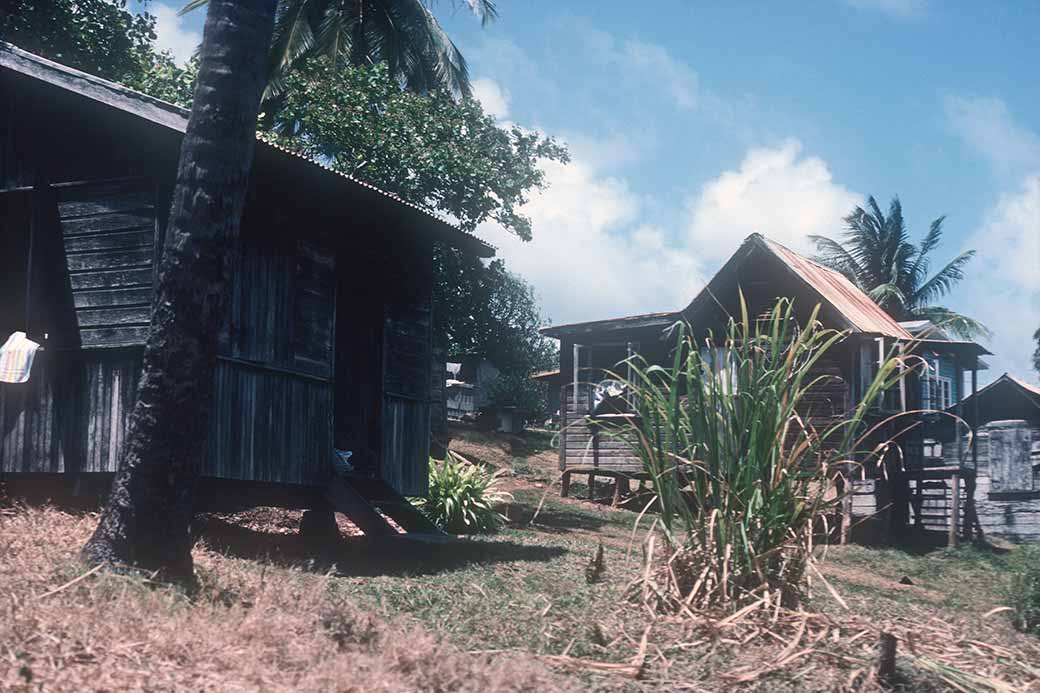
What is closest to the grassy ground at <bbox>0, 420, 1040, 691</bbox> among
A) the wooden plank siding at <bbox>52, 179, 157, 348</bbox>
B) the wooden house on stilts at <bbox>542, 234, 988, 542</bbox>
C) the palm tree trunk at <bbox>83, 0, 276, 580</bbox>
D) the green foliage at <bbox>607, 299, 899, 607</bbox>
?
the green foliage at <bbox>607, 299, 899, 607</bbox>

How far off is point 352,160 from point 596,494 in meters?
9.30

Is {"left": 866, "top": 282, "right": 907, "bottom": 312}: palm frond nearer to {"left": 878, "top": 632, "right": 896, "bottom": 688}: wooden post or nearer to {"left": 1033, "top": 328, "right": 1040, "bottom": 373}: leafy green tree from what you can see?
{"left": 1033, "top": 328, "right": 1040, "bottom": 373}: leafy green tree

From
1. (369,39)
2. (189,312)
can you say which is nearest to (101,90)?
(189,312)

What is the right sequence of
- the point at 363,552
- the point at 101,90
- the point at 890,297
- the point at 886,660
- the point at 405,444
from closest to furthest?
1. the point at 886,660
2. the point at 101,90
3. the point at 363,552
4. the point at 405,444
5. the point at 890,297

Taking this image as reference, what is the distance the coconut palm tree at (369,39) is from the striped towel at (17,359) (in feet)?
34.1

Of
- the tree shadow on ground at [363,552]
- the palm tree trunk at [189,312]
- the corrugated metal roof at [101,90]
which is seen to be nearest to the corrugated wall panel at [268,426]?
the tree shadow on ground at [363,552]

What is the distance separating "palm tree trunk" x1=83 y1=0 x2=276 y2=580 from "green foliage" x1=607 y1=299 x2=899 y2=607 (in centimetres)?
301

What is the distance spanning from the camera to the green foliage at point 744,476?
6480 mm

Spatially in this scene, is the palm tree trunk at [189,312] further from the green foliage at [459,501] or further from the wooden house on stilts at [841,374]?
the wooden house on stilts at [841,374]

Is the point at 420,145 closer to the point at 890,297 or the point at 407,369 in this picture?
the point at 407,369

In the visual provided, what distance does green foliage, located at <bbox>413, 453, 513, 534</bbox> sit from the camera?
14.3 m

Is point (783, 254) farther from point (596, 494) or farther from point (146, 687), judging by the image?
point (146, 687)

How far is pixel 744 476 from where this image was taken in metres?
6.62

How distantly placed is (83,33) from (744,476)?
20.9 m
